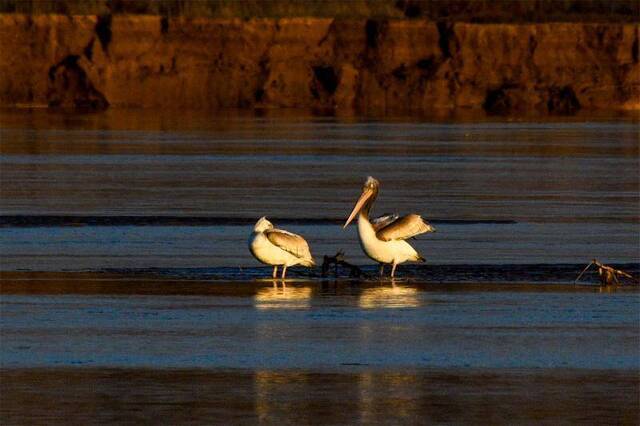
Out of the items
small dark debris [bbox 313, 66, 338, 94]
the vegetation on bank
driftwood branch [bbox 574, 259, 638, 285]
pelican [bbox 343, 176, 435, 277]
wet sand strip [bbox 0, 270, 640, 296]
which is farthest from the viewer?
the vegetation on bank

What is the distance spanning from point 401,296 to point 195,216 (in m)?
8.14

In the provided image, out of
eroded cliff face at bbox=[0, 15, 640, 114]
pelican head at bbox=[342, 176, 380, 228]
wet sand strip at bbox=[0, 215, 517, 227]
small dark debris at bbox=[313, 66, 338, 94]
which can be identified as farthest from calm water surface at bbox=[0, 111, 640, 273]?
small dark debris at bbox=[313, 66, 338, 94]

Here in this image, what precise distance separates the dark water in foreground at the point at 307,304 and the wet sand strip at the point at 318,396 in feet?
0.08

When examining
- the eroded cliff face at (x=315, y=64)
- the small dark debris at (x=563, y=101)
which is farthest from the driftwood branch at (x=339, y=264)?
the small dark debris at (x=563, y=101)

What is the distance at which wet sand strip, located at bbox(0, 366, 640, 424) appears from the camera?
34.0 ft

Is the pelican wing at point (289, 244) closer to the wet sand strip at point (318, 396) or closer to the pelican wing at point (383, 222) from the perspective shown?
the pelican wing at point (383, 222)

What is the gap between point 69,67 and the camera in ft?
243

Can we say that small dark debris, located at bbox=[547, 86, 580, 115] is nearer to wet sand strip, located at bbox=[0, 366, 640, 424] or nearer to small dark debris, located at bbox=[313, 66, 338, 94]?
small dark debris, located at bbox=[313, 66, 338, 94]

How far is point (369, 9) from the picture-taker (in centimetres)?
8350

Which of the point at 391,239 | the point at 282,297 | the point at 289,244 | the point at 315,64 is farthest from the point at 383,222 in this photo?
the point at 315,64

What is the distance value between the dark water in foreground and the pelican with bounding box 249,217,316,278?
212 millimetres

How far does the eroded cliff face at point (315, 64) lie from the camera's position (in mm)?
73750

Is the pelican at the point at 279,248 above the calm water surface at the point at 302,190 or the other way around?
above

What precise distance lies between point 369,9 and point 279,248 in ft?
221
